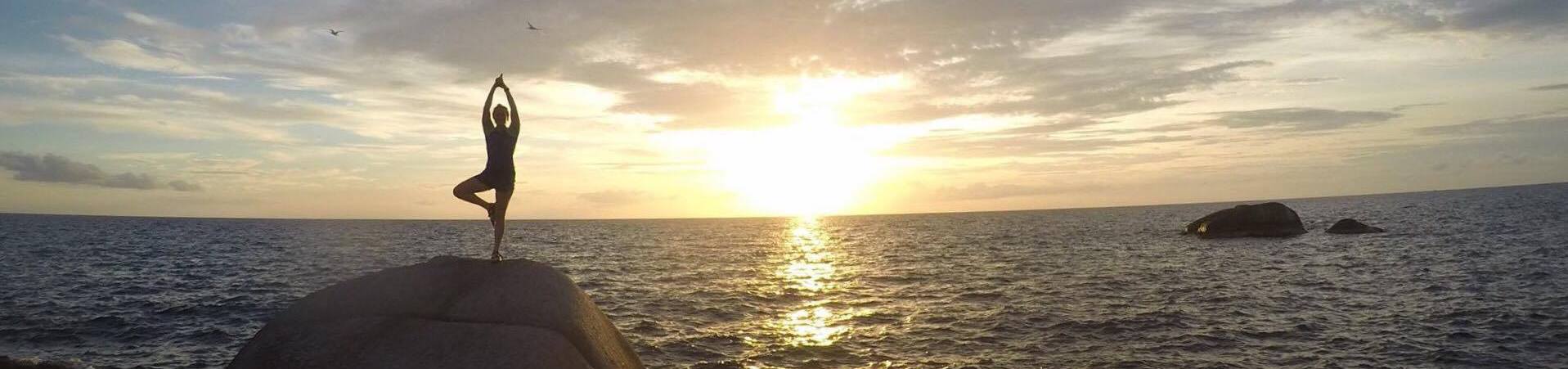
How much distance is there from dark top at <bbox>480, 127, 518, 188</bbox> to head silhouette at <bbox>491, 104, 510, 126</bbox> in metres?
0.09

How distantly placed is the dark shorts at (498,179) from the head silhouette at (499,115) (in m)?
0.64

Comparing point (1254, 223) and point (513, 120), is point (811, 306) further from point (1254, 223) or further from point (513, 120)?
point (1254, 223)

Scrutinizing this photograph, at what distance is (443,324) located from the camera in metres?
8.30

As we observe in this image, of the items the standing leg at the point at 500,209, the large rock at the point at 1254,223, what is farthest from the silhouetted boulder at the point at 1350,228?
the standing leg at the point at 500,209

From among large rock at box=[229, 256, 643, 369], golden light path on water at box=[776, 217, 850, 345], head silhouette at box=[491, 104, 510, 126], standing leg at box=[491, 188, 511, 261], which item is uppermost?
head silhouette at box=[491, 104, 510, 126]

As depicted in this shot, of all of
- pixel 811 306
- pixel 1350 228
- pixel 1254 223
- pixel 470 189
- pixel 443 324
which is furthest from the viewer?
pixel 1350 228

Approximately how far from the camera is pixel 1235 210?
6456 centimetres

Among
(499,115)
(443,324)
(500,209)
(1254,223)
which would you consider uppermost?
(499,115)

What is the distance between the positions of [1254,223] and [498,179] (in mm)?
67227

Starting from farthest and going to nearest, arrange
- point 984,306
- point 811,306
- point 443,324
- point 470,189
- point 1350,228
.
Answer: point 1350,228 → point 811,306 → point 984,306 → point 470,189 → point 443,324

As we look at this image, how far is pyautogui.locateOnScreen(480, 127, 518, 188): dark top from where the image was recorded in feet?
33.8

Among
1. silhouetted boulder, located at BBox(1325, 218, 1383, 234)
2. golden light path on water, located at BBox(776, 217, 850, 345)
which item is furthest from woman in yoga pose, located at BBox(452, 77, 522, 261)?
silhouetted boulder, located at BBox(1325, 218, 1383, 234)

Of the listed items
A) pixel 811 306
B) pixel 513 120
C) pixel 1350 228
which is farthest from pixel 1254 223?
pixel 513 120

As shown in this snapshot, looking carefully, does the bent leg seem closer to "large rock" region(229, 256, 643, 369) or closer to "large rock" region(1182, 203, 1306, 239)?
"large rock" region(229, 256, 643, 369)
